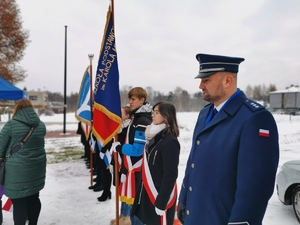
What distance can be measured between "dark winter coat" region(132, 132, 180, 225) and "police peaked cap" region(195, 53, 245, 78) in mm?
1138

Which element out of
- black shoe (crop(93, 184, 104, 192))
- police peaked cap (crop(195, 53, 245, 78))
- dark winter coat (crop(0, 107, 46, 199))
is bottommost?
black shoe (crop(93, 184, 104, 192))

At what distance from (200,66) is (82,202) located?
4.34 metres

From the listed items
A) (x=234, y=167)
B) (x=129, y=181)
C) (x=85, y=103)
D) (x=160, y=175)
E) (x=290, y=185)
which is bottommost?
(x=290, y=185)

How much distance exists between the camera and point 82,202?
521 cm

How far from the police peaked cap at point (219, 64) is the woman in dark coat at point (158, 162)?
3.75 ft

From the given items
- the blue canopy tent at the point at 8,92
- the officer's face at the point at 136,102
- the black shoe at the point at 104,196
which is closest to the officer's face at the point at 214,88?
the officer's face at the point at 136,102

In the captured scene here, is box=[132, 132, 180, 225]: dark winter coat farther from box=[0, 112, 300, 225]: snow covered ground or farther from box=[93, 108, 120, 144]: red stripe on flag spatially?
box=[0, 112, 300, 225]: snow covered ground

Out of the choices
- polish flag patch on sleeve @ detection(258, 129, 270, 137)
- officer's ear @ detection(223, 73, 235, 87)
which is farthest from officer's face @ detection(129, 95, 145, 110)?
polish flag patch on sleeve @ detection(258, 129, 270, 137)

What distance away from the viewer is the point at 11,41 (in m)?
20.8

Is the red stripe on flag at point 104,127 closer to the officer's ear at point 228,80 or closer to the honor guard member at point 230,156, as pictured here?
the honor guard member at point 230,156

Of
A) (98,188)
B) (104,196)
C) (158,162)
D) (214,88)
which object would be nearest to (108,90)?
(158,162)

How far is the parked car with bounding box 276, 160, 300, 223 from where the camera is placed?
424 centimetres

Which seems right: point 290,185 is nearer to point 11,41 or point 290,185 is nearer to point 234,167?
point 234,167

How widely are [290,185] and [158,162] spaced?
113 inches
